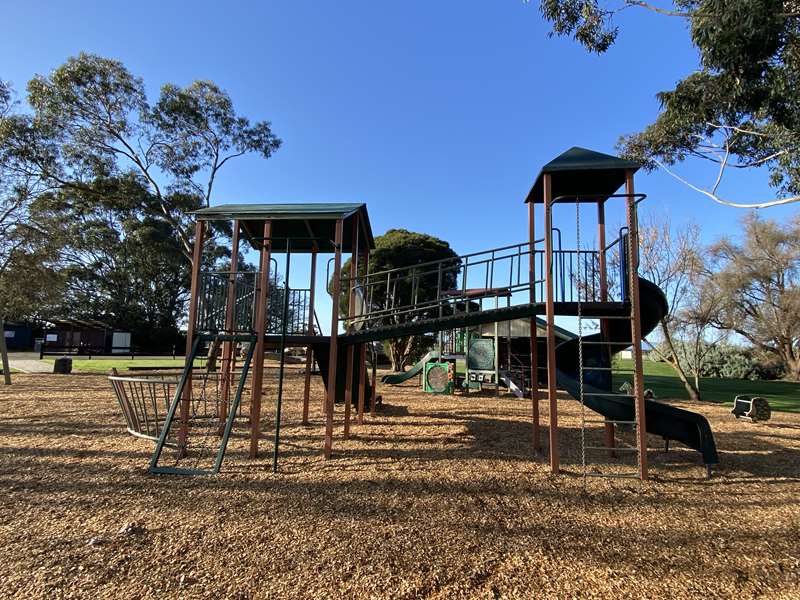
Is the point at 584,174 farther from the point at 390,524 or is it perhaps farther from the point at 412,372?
the point at 412,372

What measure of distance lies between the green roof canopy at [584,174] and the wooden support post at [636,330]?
29 cm

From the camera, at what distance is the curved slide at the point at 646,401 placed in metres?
5.80

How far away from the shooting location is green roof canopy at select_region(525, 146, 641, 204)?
5840 mm

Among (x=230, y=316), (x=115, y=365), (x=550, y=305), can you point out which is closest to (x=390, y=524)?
(x=550, y=305)

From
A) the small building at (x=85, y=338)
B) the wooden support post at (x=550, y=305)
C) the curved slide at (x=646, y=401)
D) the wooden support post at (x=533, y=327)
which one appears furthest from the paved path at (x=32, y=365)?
the curved slide at (x=646, y=401)

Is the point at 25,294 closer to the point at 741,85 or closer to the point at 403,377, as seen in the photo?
the point at 403,377

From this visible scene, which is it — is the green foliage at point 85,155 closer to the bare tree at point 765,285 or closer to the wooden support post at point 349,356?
the wooden support post at point 349,356

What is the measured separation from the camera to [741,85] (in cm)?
766

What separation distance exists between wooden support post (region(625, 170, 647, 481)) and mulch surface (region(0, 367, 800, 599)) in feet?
1.68

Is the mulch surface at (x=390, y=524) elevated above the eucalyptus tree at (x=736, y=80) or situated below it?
below

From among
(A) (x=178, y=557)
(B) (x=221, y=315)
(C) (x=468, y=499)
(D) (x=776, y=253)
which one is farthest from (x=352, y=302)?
(D) (x=776, y=253)

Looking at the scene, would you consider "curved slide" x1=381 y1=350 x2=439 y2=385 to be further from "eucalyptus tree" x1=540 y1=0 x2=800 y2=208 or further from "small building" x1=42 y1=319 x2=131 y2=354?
"small building" x1=42 y1=319 x2=131 y2=354

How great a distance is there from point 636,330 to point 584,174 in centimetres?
242

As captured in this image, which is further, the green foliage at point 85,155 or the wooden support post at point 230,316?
the green foliage at point 85,155
